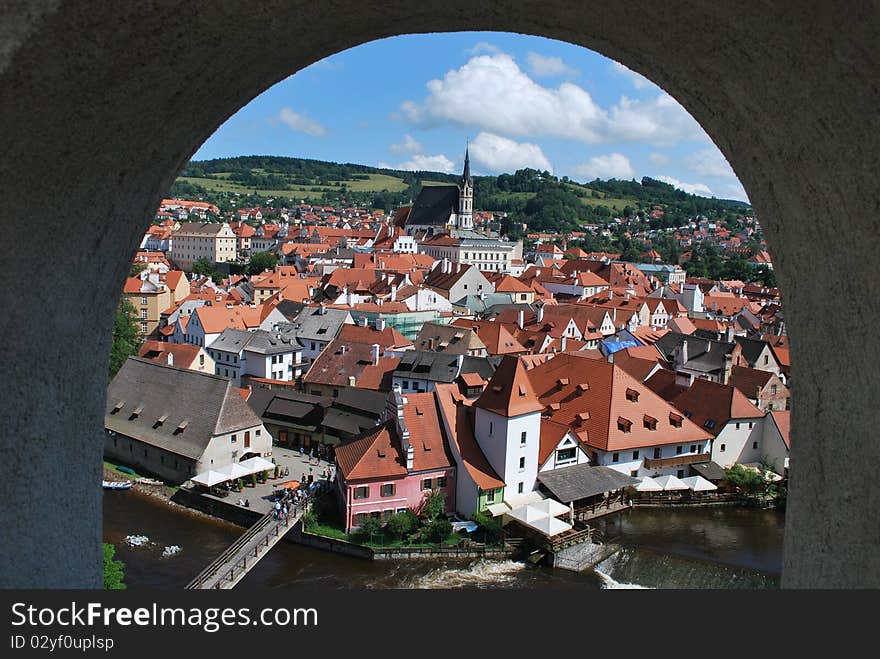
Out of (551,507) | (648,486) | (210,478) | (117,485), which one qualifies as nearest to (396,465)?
(551,507)

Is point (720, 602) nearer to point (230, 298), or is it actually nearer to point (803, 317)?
point (803, 317)

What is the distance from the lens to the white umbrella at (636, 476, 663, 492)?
20.4 meters

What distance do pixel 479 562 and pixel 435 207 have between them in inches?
2903

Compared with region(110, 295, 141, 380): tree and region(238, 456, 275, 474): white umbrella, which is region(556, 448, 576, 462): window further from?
region(110, 295, 141, 380): tree

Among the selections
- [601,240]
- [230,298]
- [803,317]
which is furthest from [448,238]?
[803,317]

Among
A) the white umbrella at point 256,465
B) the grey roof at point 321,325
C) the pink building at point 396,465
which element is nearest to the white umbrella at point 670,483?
the pink building at point 396,465

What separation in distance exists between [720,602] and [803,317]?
2.39ft

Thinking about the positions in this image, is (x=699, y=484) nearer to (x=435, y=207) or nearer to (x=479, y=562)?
(x=479, y=562)

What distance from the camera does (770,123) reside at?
171 centimetres

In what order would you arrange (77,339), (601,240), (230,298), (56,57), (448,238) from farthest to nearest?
(601,240)
(448,238)
(230,298)
(77,339)
(56,57)

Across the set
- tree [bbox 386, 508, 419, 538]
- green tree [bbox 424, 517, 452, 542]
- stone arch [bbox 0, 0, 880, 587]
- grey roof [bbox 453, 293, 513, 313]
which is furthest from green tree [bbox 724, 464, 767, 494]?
grey roof [bbox 453, 293, 513, 313]

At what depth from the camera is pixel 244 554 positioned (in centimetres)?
1566

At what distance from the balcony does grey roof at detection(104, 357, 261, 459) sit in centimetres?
1165

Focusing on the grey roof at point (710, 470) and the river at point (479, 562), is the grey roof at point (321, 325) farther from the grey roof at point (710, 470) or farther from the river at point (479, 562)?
the grey roof at point (710, 470)
